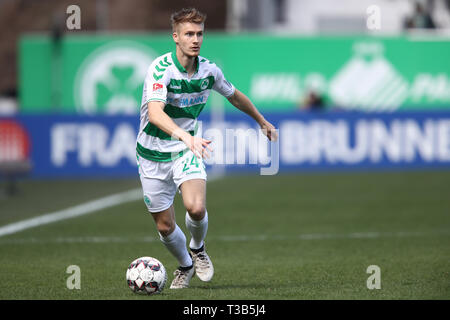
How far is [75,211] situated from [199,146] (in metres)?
8.47

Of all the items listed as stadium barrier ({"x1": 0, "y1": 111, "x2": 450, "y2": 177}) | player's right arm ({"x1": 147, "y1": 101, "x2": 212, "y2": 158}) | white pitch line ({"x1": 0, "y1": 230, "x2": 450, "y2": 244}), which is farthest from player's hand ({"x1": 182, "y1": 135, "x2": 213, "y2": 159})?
stadium barrier ({"x1": 0, "y1": 111, "x2": 450, "y2": 177})

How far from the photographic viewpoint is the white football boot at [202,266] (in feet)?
26.1

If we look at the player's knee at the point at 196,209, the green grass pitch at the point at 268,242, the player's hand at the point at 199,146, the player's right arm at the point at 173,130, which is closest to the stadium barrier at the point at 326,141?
the green grass pitch at the point at 268,242

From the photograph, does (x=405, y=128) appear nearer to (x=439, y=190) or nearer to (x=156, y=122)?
(x=439, y=190)

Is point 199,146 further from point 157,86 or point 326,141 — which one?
point 326,141

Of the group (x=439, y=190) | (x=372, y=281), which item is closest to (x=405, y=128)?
(x=439, y=190)

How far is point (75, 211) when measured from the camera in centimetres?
1473

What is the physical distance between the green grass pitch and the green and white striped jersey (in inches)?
45.9

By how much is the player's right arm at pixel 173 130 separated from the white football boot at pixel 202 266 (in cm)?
139
